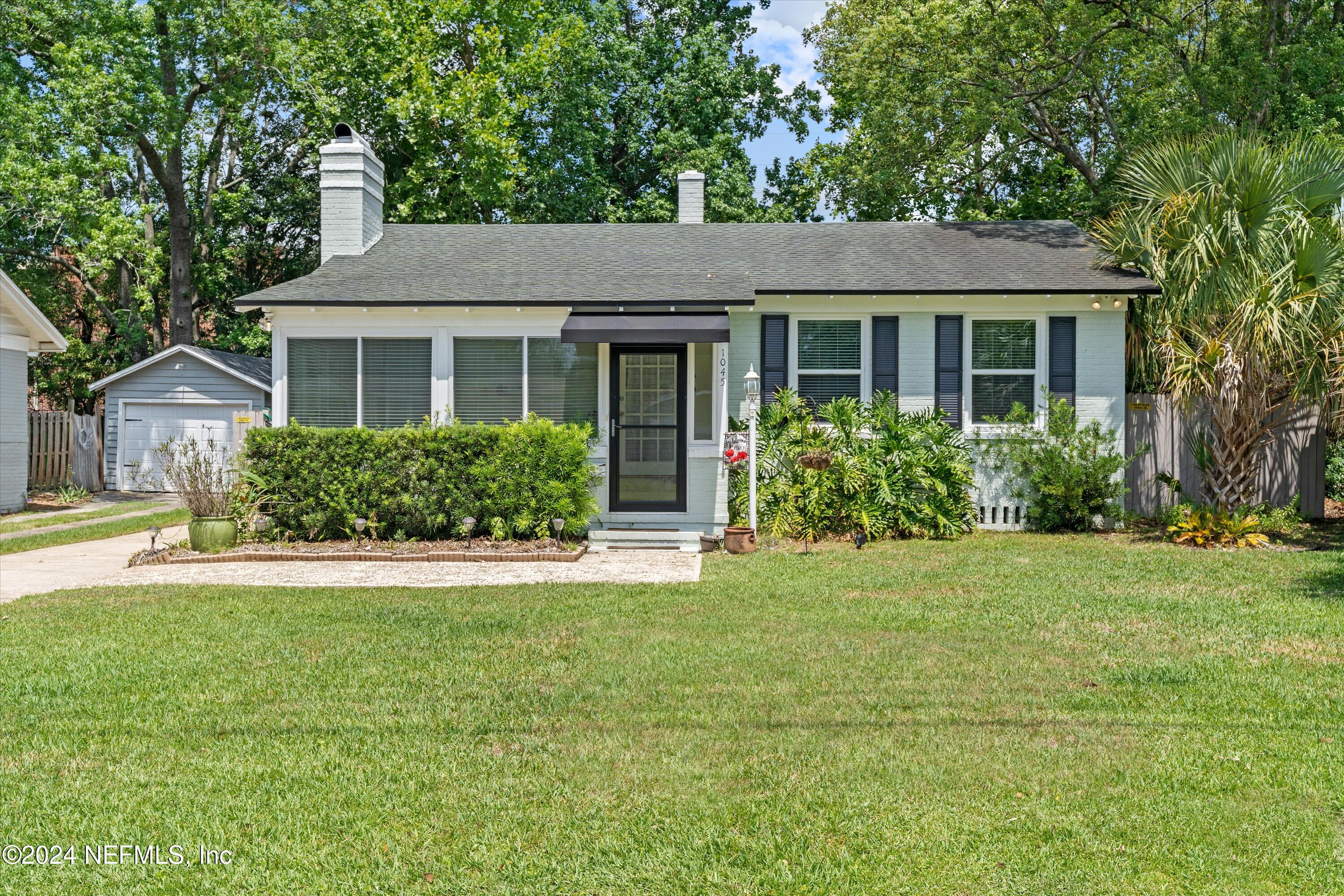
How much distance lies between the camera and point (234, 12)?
21984mm

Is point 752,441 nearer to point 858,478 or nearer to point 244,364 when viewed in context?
point 858,478

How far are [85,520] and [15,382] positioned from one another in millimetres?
3676

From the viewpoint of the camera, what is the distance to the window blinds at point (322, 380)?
41.5 feet

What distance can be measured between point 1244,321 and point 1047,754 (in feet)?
28.3

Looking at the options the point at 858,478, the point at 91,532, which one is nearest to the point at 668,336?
the point at 858,478

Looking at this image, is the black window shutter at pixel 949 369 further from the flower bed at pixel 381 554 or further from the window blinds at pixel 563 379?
the flower bed at pixel 381 554

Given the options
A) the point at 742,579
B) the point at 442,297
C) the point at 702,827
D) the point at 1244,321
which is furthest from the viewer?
the point at 442,297

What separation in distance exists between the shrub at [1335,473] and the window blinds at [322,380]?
14.2 metres

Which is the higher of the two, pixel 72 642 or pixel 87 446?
pixel 87 446

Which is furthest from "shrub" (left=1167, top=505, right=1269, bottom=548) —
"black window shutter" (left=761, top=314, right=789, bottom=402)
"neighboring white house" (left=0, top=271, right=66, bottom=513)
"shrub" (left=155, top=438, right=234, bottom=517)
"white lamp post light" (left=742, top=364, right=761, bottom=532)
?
"neighboring white house" (left=0, top=271, right=66, bottom=513)

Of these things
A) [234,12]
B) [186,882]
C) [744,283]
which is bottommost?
[186,882]

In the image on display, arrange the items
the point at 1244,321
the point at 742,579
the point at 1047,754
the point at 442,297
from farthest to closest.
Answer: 1. the point at 442,297
2. the point at 1244,321
3. the point at 742,579
4. the point at 1047,754

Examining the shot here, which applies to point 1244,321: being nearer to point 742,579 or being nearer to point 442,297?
point 742,579

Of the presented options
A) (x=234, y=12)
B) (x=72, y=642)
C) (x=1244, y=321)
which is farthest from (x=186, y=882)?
(x=234, y=12)
